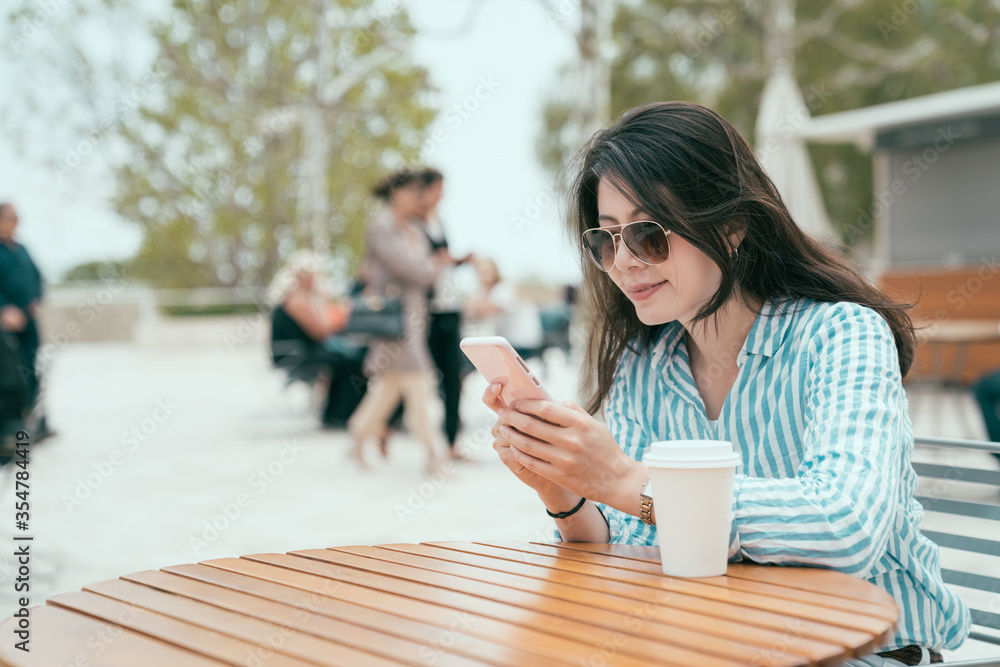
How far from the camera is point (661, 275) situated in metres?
1.61

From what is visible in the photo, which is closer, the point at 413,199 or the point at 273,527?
the point at 273,527

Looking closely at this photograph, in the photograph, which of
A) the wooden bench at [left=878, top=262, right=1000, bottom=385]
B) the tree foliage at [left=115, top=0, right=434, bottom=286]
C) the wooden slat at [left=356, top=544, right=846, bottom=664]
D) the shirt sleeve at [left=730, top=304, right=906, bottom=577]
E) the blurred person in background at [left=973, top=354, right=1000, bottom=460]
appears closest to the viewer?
the wooden slat at [left=356, top=544, right=846, bottom=664]

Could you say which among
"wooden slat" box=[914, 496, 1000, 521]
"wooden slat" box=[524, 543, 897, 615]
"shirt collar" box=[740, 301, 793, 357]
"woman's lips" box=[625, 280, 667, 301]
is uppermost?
"woman's lips" box=[625, 280, 667, 301]

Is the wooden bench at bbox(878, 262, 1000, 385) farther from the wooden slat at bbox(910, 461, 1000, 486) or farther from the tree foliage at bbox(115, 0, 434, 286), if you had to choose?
the tree foliage at bbox(115, 0, 434, 286)

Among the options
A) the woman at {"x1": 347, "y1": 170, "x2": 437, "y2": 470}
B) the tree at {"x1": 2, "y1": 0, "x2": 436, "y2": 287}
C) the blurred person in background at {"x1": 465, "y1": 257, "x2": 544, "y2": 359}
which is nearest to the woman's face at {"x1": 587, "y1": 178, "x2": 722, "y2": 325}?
the woman at {"x1": 347, "y1": 170, "x2": 437, "y2": 470}

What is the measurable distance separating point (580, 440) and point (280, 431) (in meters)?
7.68

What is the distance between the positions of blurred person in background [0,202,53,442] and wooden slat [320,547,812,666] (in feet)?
21.8

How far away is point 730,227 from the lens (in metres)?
1.61

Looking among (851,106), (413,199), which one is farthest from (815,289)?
(851,106)

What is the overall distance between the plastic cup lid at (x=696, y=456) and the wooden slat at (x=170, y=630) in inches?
19.4

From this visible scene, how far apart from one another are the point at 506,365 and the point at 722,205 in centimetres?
50

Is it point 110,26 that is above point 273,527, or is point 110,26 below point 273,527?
above

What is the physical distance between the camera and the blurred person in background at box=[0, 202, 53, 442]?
23.5ft

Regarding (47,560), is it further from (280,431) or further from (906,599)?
(280,431)
